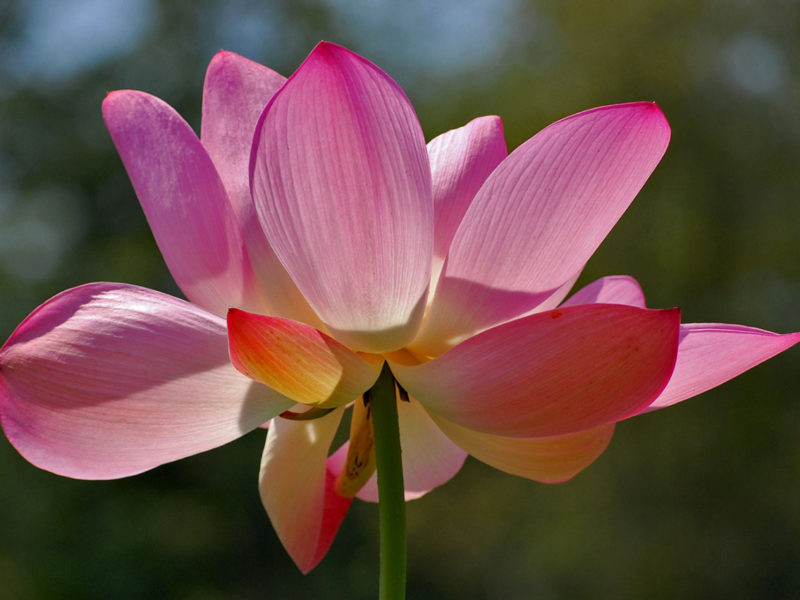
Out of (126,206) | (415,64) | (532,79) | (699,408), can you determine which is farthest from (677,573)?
(126,206)

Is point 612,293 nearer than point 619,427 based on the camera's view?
Yes

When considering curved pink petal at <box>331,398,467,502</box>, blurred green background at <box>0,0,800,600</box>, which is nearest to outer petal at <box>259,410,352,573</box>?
curved pink petal at <box>331,398,467,502</box>

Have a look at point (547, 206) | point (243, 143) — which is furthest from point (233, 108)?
point (547, 206)

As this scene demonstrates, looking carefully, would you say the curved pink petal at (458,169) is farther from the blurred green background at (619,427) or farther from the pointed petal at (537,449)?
the blurred green background at (619,427)

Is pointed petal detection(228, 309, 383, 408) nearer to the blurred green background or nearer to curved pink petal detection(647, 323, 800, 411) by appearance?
curved pink petal detection(647, 323, 800, 411)

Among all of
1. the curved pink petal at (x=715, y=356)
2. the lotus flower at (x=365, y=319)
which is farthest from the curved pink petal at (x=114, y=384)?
the curved pink petal at (x=715, y=356)

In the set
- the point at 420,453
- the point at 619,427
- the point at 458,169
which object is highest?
the point at 458,169

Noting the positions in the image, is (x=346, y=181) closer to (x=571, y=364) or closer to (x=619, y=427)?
(x=571, y=364)
